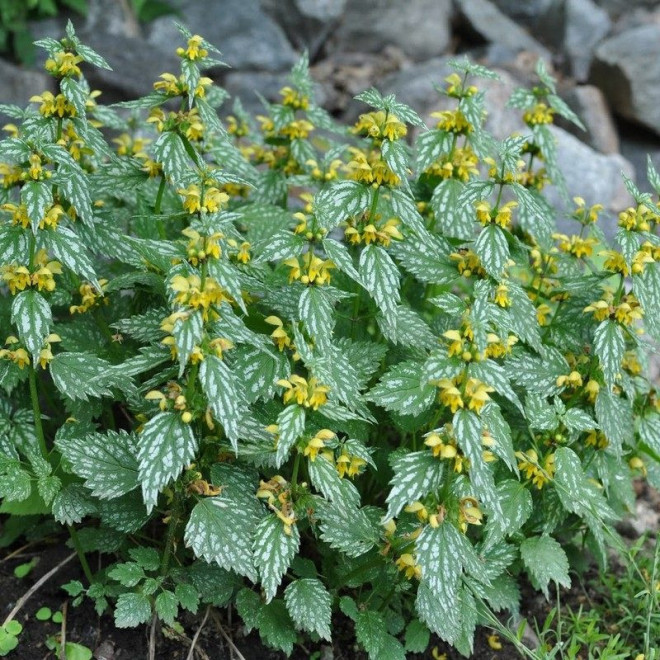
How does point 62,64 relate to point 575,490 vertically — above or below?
above

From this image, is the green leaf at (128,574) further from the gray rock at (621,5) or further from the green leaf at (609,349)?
the gray rock at (621,5)

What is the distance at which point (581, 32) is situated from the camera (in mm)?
7223

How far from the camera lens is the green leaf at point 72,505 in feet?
8.12

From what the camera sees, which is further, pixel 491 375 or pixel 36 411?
pixel 36 411

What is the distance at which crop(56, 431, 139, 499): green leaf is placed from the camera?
236cm


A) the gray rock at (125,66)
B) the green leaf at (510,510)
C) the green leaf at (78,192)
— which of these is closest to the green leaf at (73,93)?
the green leaf at (78,192)

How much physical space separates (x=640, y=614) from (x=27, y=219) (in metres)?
2.47

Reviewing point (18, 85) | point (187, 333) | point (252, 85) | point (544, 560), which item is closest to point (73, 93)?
point (187, 333)

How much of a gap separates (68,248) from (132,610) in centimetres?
100

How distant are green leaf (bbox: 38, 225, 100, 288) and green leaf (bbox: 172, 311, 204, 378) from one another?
40cm

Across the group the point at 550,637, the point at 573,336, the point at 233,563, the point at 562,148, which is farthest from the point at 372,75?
the point at 233,563

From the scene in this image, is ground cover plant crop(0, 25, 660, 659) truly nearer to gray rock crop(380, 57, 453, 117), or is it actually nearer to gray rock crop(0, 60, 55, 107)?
gray rock crop(380, 57, 453, 117)

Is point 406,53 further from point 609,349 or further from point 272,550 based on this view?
point 272,550

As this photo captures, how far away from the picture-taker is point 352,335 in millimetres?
2768
